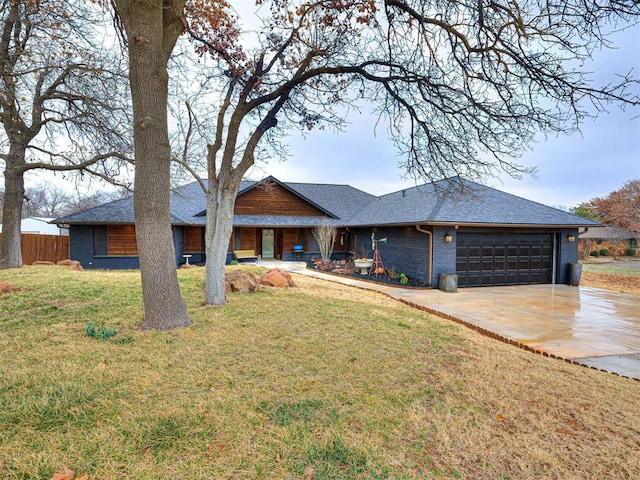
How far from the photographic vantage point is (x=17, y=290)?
7.14 meters

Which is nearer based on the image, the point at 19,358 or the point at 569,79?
the point at 19,358

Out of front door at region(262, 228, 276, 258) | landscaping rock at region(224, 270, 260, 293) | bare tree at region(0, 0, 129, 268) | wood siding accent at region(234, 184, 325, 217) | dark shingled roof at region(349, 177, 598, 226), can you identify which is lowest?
landscaping rock at region(224, 270, 260, 293)

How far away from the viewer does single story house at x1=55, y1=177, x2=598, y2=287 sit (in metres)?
11.6

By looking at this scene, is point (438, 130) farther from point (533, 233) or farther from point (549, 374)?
point (533, 233)

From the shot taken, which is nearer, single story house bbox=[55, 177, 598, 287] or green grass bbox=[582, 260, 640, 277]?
single story house bbox=[55, 177, 598, 287]

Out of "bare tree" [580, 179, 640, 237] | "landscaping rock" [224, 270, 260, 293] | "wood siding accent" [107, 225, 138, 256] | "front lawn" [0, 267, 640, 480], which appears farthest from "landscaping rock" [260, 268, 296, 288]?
"bare tree" [580, 179, 640, 237]

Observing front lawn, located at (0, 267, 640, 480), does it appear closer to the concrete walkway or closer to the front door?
the concrete walkway

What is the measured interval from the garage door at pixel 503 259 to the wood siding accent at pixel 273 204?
10044mm

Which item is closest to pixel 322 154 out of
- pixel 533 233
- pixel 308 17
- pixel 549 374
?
pixel 533 233

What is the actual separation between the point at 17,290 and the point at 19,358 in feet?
16.3

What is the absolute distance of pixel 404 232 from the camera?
512 inches

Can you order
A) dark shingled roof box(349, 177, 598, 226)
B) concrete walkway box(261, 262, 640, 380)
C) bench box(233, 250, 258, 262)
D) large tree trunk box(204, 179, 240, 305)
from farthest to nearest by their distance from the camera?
bench box(233, 250, 258, 262)
dark shingled roof box(349, 177, 598, 226)
large tree trunk box(204, 179, 240, 305)
concrete walkway box(261, 262, 640, 380)

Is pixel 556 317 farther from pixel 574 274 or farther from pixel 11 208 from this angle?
pixel 11 208

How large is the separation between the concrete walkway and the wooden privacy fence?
552 inches
